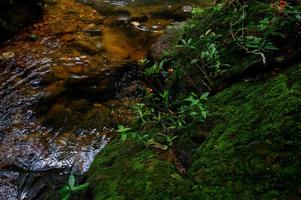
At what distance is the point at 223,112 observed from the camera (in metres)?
2.63

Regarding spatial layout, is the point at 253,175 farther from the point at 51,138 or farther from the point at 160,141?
the point at 51,138

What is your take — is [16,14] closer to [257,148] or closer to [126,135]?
[126,135]

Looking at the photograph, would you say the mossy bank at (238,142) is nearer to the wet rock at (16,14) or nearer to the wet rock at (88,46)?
the wet rock at (88,46)

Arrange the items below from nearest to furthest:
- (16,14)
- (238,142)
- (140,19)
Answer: (238,142)
(16,14)
(140,19)

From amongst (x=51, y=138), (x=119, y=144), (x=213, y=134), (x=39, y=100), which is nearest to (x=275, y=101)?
(x=213, y=134)

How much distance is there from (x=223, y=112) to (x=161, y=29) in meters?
5.98

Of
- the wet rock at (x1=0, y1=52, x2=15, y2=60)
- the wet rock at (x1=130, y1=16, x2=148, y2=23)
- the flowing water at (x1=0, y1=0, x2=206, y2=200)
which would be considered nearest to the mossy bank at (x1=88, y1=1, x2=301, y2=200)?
the flowing water at (x1=0, y1=0, x2=206, y2=200)

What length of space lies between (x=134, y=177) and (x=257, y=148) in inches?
36.8

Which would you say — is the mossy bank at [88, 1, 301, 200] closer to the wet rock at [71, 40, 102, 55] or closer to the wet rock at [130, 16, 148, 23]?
the wet rock at [71, 40, 102, 55]

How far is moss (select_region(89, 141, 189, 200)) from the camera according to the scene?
7.25 ft

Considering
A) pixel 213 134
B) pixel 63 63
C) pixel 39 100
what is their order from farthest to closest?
pixel 63 63 → pixel 39 100 → pixel 213 134

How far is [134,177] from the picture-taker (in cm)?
246

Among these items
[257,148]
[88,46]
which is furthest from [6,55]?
[257,148]

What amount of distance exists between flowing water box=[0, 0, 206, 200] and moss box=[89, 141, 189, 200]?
838 millimetres
